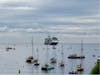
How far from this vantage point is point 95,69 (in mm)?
5988

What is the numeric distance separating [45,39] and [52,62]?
26400 millimetres

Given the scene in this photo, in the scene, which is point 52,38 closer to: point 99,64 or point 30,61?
point 30,61

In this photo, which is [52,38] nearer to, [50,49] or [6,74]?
[50,49]

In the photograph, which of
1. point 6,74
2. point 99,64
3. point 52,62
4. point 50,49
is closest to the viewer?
point 99,64

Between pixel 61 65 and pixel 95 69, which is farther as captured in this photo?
pixel 61 65

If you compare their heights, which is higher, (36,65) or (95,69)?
(95,69)

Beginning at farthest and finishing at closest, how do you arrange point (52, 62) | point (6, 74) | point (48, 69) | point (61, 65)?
point (52, 62), point (61, 65), point (48, 69), point (6, 74)

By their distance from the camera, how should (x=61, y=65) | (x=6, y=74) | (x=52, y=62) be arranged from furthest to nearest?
(x=52, y=62) → (x=61, y=65) → (x=6, y=74)

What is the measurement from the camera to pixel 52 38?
7256 cm

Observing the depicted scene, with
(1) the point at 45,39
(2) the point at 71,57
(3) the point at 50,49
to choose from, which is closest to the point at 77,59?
(2) the point at 71,57

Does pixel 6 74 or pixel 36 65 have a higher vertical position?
pixel 6 74

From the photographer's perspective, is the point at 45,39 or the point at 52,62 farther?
the point at 45,39

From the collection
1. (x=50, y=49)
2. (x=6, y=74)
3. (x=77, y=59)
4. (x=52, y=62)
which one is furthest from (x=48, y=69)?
(x=50, y=49)

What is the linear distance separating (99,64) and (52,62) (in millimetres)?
42043
